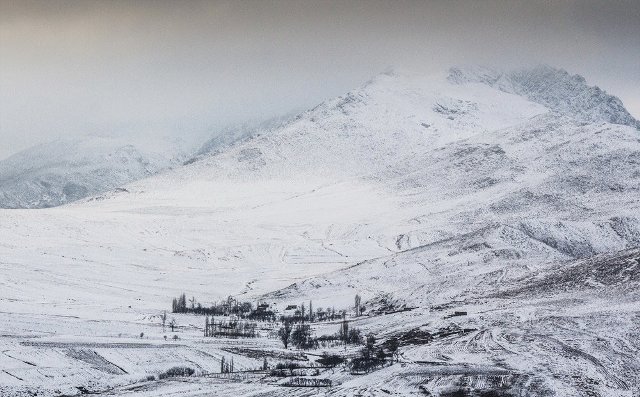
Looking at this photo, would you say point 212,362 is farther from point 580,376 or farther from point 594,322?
point 594,322

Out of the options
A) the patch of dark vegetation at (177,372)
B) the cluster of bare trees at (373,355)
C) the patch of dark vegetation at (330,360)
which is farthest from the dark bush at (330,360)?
the patch of dark vegetation at (177,372)

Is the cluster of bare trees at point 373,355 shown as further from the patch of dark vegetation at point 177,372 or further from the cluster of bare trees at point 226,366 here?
the patch of dark vegetation at point 177,372

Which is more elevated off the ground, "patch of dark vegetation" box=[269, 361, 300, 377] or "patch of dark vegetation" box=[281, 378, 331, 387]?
"patch of dark vegetation" box=[269, 361, 300, 377]

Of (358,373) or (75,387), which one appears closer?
(75,387)

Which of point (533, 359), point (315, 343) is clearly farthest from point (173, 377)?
point (533, 359)

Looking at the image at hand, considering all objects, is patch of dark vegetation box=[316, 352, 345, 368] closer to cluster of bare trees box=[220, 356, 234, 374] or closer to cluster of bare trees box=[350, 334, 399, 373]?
cluster of bare trees box=[350, 334, 399, 373]

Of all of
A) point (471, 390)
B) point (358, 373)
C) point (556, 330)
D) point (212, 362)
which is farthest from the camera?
point (556, 330)

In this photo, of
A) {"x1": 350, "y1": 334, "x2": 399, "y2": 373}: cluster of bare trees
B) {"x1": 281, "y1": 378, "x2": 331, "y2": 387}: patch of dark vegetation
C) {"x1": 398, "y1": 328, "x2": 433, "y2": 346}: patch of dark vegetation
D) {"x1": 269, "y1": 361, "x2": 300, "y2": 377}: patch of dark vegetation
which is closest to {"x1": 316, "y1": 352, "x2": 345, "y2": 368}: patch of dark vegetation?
{"x1": 350, "y1": 334, "x2": 399, "y2": 373}: cluster of bare trees

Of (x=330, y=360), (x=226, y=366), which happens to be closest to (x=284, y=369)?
(x=330, y=360)
